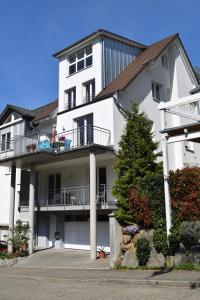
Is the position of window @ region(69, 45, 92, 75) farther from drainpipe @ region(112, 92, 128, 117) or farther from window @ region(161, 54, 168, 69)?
window @ region(161, 54, 168, 69)

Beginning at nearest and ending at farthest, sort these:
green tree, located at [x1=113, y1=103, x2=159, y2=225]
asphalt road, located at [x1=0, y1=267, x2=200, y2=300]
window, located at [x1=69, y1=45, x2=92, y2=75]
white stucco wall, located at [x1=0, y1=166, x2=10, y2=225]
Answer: asphalt road, located at [x1=0, y1=267, x2=200, y2=300]
green tree, located at [x1=113, y1=103, x2=159, y2=225]
window, located at [x1=69, y1=45, x2=92, y2=75]
white stucco wall, located at [x1=0, y1=166, x2=10, y2=225]

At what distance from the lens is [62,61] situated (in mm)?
26062

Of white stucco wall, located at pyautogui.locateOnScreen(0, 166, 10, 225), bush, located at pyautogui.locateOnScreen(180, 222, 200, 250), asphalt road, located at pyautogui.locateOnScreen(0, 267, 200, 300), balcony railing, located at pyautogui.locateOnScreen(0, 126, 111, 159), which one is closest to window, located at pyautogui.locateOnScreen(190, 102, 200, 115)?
balcony railing, located at pyautogui.locateOnScreen(0, 126, 111, 159)

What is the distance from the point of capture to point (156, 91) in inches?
1006

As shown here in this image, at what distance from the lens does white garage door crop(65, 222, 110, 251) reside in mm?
21984

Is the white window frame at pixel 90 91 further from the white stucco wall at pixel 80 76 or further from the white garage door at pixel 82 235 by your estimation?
the white garage door at pixel 82 235

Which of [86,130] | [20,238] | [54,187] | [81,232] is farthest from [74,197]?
[86,130]

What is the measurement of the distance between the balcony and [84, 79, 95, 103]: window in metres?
5.65

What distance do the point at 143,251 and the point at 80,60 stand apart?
590 inches

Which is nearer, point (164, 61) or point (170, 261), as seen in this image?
point (170, 261)

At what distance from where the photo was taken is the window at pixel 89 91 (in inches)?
949

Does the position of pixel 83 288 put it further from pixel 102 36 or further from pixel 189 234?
pixel 102 36

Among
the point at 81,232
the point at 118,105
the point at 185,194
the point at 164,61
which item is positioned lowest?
the point at 81,232

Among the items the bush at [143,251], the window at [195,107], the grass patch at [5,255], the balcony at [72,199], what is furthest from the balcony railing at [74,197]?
the window at [195,107]
